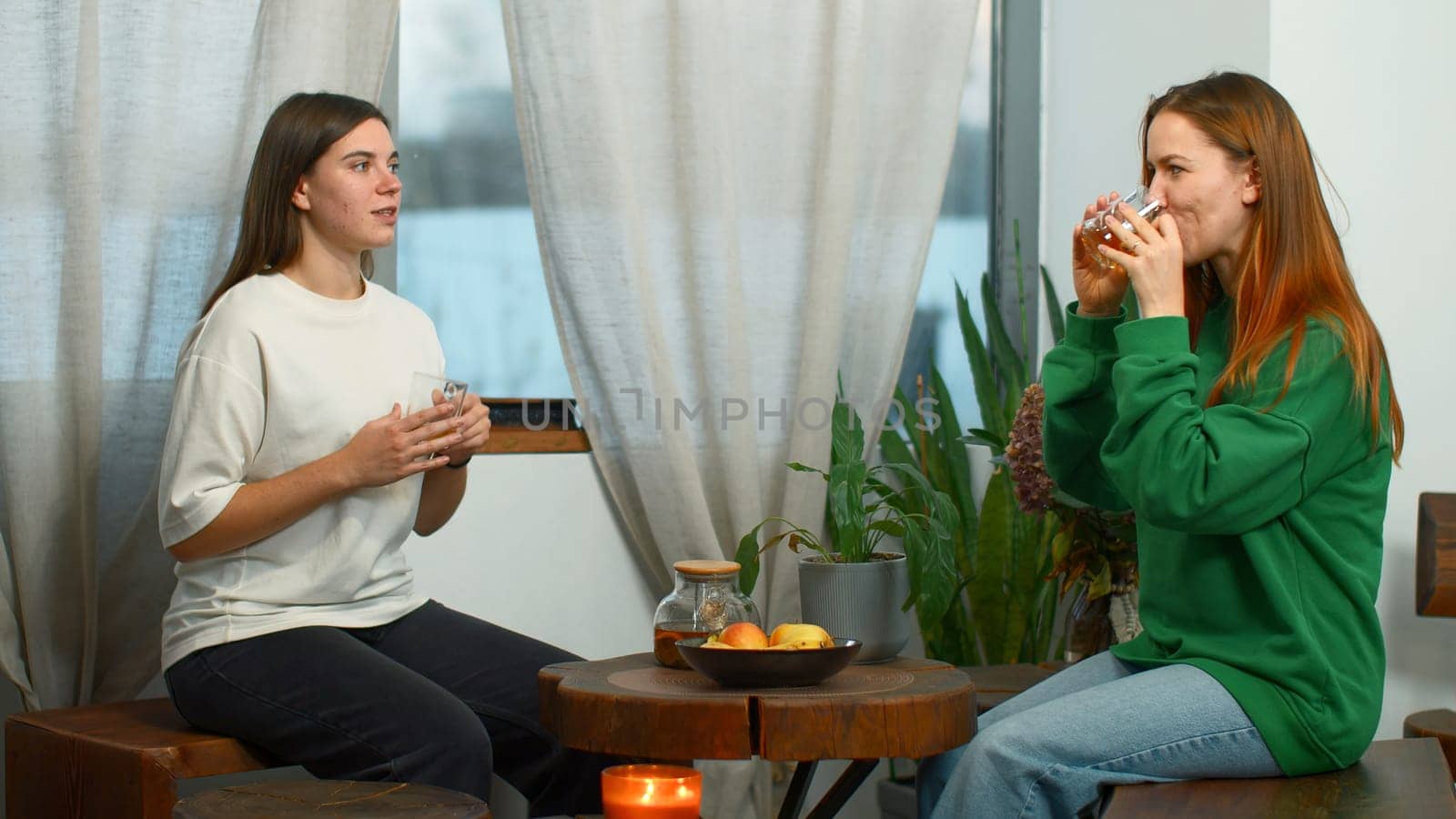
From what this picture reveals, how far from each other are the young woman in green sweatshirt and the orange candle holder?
51 cm

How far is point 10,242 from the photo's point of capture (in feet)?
7.66

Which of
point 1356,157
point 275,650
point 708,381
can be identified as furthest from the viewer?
point 708,381

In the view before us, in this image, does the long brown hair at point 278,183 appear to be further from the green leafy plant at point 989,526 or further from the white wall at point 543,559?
the green leafy plant at point 989,526

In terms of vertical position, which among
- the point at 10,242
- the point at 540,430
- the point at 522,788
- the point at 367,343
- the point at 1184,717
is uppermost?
the point at 10,242

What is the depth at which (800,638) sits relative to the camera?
1867mm

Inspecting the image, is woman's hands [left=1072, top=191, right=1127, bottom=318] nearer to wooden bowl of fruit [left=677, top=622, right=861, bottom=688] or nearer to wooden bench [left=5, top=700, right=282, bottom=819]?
wooden bowl of fruit [left=677, top=622, right=861, bottom=688]

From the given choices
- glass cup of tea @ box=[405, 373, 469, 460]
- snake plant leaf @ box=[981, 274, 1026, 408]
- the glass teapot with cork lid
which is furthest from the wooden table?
snake plant leaf @ box=[981, 274, 1026, 408]

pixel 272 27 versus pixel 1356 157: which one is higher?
pixel 272 27

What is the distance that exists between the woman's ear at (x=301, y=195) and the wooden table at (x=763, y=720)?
0.96 m

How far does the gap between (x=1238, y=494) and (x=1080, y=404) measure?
1.45 ft

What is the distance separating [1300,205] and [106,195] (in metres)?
1.97

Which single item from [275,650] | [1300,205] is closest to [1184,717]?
[1300,205]

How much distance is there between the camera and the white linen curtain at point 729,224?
2816 mm

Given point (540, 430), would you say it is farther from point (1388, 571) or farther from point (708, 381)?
point (1388, 571)
